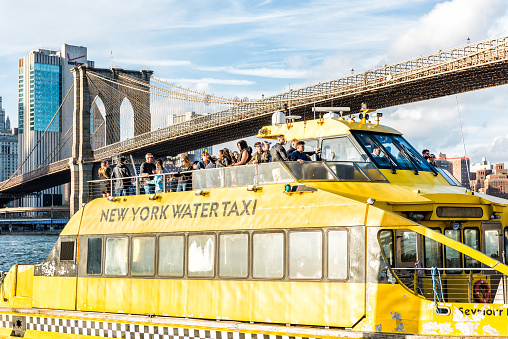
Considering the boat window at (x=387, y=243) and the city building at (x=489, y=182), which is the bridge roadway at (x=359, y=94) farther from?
the boat window at (x=387, y=243)

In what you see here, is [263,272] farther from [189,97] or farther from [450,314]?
[189,97]

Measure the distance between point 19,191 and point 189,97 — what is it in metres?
39.3

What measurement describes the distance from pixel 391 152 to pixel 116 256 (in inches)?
187

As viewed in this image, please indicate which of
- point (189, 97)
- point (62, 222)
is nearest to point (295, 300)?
point (189, 97)

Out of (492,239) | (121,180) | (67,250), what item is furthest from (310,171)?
(67,250)

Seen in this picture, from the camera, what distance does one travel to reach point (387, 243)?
28.9 feet

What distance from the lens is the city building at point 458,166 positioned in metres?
12.6

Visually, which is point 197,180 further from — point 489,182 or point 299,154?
point 489,182

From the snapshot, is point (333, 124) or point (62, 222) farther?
point (62, 222)

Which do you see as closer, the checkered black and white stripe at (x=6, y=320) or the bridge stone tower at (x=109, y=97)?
the checkered black and white stripe at (x=6, y=320)

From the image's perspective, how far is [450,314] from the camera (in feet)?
26.5

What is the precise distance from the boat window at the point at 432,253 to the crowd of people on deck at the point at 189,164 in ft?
6.62

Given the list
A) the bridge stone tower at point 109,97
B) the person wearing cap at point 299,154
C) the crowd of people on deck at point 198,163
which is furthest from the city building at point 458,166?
the bridge stone tower at point 109,97

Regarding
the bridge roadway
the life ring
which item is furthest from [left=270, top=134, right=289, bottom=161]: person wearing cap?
the bridge roadway
